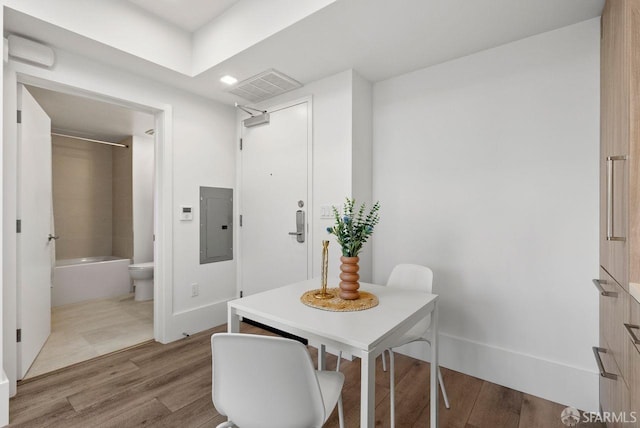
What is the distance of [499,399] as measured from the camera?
6.26ft

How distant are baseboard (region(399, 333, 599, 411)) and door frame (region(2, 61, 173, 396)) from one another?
2319 millimetres

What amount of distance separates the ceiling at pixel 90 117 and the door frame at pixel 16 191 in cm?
94

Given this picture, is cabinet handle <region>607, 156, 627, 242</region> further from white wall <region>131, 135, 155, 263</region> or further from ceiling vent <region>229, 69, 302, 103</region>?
white wall <region>131, 135, 155, 263</region>

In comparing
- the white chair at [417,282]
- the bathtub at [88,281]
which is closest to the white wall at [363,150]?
the white chair at [417,282]

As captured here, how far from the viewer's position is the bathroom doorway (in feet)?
11.1

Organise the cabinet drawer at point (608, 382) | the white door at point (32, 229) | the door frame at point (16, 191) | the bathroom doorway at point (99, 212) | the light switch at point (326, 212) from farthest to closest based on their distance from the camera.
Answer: the bathroom doorway at point (99, 212)
the light switch at point (326, 212)
the white door at point (32, 229)
the door frame at point (16, 191)
the cabinet drawer at point (608, 382)

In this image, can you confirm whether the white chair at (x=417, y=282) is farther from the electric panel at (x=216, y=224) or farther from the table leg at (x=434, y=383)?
the electric panel at (x=216, y=224)

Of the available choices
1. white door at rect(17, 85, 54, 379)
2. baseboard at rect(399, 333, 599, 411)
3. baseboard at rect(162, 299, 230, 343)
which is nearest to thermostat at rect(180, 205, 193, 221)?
baseboard at rect(162, 299, 230, 343)

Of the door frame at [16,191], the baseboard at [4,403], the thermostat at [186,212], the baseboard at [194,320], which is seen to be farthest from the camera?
the thermostat at [186,212]

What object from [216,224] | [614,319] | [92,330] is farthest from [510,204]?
[92,330]

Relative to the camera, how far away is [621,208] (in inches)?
48.9

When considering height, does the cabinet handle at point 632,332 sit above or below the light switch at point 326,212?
below

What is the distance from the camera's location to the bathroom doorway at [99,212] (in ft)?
11.1

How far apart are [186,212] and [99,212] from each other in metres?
3.00
